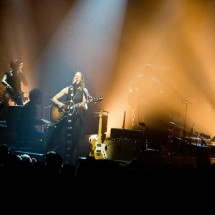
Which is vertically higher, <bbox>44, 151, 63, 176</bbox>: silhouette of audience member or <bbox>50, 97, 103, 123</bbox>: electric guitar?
<bbox>50, 97, 103, 123</bbox>: electric guitar

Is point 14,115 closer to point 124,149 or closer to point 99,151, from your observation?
point 99,151

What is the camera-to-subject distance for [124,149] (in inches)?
368

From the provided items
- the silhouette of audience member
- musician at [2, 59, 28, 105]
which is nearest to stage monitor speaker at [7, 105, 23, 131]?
musician at [2, 59, 28, 105]

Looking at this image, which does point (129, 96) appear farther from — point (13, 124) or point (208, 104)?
point (13, 124)

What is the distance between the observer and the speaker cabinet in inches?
367

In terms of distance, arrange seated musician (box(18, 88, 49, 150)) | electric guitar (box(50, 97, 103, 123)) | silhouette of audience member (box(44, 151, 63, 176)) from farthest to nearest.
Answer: electric guitar (box(50, 97, 103, 123)) < seated musician (box(18, 88, 49, 150)) < silhouette of audience member (box(44, 151, 63, 176))

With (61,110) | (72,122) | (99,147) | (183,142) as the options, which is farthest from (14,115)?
(183,142)

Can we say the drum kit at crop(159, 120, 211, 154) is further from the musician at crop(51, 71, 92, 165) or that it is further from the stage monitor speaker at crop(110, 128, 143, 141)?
the musician at crop(51, 71, 92, 165)

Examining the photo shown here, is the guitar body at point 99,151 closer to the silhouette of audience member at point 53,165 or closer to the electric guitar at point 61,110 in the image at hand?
the electric guitar at point 61,110

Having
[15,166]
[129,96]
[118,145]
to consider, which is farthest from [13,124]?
[15,166]

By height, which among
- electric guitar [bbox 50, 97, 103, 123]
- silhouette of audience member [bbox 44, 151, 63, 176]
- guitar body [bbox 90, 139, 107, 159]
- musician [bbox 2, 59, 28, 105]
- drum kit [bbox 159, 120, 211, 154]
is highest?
musician [bbox 2, 59, 28, 105]

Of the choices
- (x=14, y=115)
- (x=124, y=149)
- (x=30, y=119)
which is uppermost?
(x=14, y=115)

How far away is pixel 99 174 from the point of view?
11.1ft

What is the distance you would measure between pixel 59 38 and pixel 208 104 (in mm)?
6024
